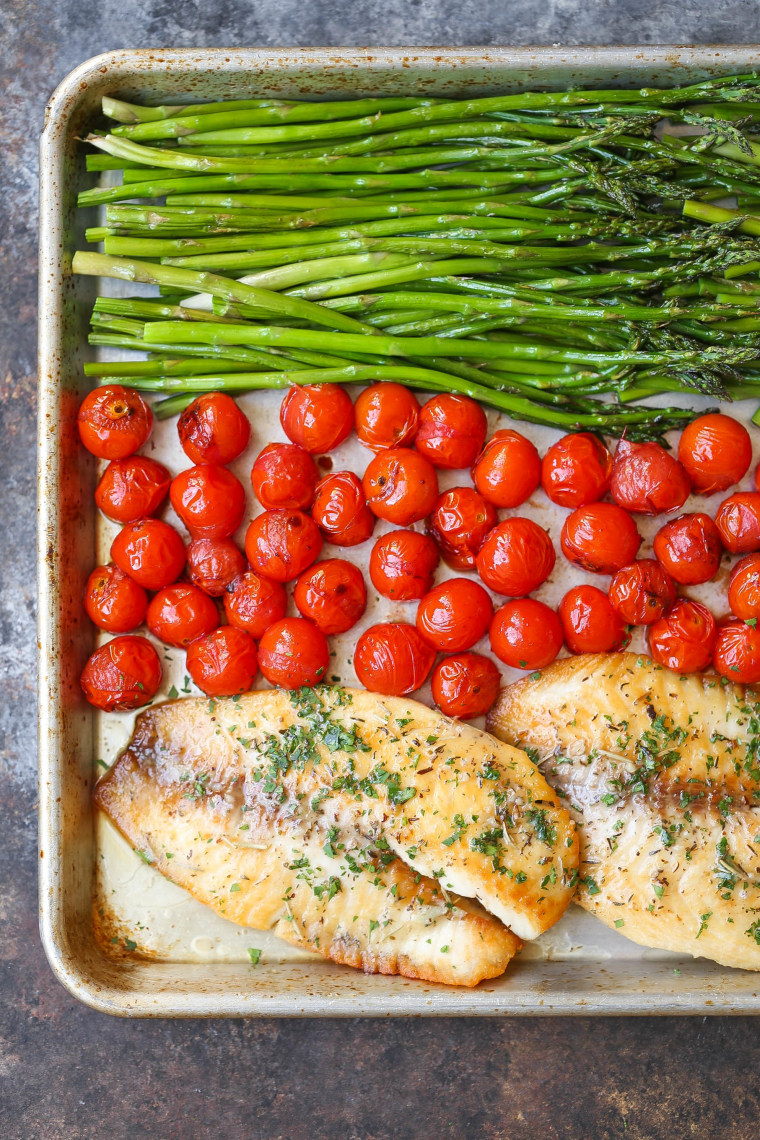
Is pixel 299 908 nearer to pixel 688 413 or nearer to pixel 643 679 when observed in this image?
pixel 643 679

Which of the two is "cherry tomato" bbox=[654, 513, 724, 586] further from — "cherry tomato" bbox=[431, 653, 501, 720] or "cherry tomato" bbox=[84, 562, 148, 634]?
"cherry tomato" bbox=[84, 562, 148, 634]

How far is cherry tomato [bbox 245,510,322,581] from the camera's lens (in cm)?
322

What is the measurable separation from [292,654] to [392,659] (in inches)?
15.7

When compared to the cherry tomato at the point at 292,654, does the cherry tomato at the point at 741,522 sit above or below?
above

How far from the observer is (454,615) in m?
3.18

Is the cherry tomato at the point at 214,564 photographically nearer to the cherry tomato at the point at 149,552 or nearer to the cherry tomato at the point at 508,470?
the cherry tomato at the point at 149,552

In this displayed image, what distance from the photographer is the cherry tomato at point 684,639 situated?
3.20 metres

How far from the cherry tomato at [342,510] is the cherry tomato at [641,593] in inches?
41.6

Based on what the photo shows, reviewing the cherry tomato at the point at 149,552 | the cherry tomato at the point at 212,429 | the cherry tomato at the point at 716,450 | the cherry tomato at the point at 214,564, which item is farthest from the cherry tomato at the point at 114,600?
the cherry tomato at the point at 716,450

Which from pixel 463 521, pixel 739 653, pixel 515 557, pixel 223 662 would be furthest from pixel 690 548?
A: pixel 223 662

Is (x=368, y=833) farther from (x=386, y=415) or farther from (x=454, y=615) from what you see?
(x=386, y=415)

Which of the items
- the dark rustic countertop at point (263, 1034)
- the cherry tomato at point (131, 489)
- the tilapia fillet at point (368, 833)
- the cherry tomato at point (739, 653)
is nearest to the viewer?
the tilapia fillet at point (368, 833)

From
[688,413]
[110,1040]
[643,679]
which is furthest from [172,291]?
[110,1040]

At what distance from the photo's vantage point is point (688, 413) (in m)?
3.33
